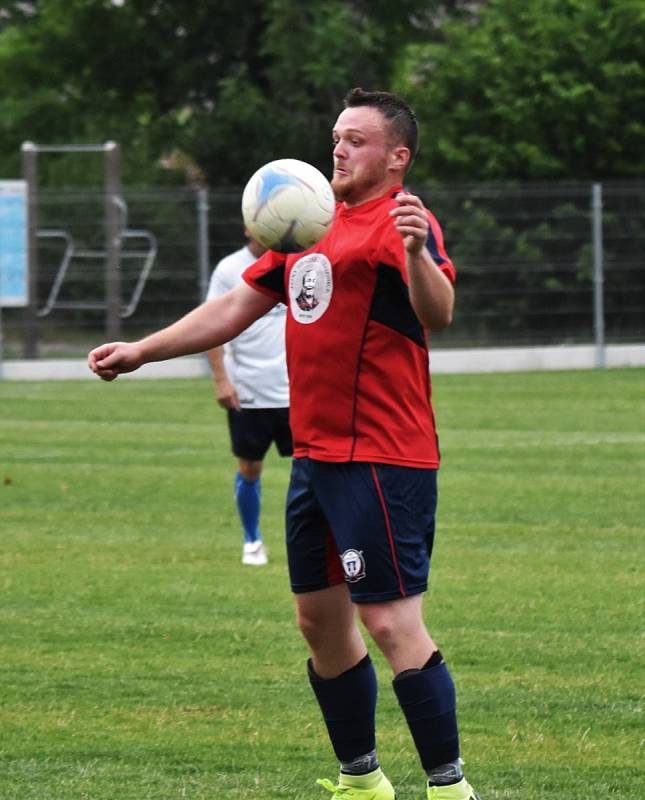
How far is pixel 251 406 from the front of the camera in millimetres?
9914

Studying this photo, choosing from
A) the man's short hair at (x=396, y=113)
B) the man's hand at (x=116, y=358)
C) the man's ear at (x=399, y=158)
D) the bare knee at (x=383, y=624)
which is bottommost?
the bare knee at (x=383, y=624)

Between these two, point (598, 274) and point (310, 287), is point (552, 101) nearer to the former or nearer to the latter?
point (598, 274)

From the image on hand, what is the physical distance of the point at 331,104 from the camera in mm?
33875

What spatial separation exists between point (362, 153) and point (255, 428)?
5.10 m

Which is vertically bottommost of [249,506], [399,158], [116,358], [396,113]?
[249,506]

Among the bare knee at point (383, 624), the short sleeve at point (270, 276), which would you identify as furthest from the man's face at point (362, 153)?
the bare knee at point (383, 624)

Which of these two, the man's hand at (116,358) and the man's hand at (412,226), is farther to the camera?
the man's hand at (116,358)

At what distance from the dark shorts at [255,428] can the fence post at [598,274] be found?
16.2 metres

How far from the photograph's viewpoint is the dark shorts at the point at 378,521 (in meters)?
4.82

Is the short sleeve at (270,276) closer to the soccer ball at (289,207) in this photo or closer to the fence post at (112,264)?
the soccer ball at (289,207)

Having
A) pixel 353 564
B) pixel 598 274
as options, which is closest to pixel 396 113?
pixel 353 564

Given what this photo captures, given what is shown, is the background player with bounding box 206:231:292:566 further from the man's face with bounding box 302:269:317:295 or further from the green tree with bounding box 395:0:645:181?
the green tree with bounding box 395:0:645:181

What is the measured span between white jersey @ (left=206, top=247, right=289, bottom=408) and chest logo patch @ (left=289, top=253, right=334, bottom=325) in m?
4.81

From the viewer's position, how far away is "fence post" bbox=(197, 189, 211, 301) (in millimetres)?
24706
